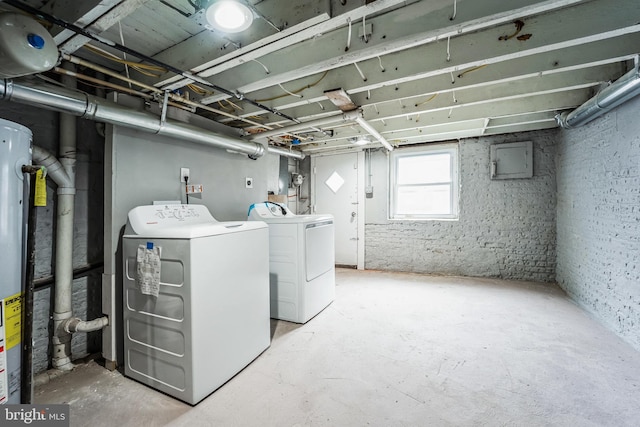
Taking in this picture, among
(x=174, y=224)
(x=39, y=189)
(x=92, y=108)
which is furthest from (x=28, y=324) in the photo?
(x=92, y=108)

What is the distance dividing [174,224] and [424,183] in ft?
12.7

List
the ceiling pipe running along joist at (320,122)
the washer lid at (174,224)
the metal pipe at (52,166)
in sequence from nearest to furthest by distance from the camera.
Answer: the washer lid at (174,224) → the metal pipe at (52,166) → the ceiling pipe running along joist at (320,122)

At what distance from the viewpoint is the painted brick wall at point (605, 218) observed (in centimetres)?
217

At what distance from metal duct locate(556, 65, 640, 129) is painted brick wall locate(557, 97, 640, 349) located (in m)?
0.12

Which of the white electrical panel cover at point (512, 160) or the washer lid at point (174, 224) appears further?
the white electrical panel cover at point (512, 160)

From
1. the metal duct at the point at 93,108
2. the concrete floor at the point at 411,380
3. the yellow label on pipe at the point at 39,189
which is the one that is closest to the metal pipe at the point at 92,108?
the metal duct at the point at 93,108

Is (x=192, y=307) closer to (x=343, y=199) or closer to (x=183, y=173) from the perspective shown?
(x=183, y=173)

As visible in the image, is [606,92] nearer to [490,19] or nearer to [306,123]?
[490,19]

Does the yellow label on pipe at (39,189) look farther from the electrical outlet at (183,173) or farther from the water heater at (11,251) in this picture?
the electrical outlet at (183,173)

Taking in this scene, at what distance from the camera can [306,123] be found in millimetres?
2928

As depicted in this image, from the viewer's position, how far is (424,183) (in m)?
4.62

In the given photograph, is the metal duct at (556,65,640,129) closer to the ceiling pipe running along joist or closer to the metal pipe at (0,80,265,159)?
the ceiling pipe running along joist

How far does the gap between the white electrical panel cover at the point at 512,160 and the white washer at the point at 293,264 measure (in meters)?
2.95

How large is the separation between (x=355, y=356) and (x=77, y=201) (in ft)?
7.91
